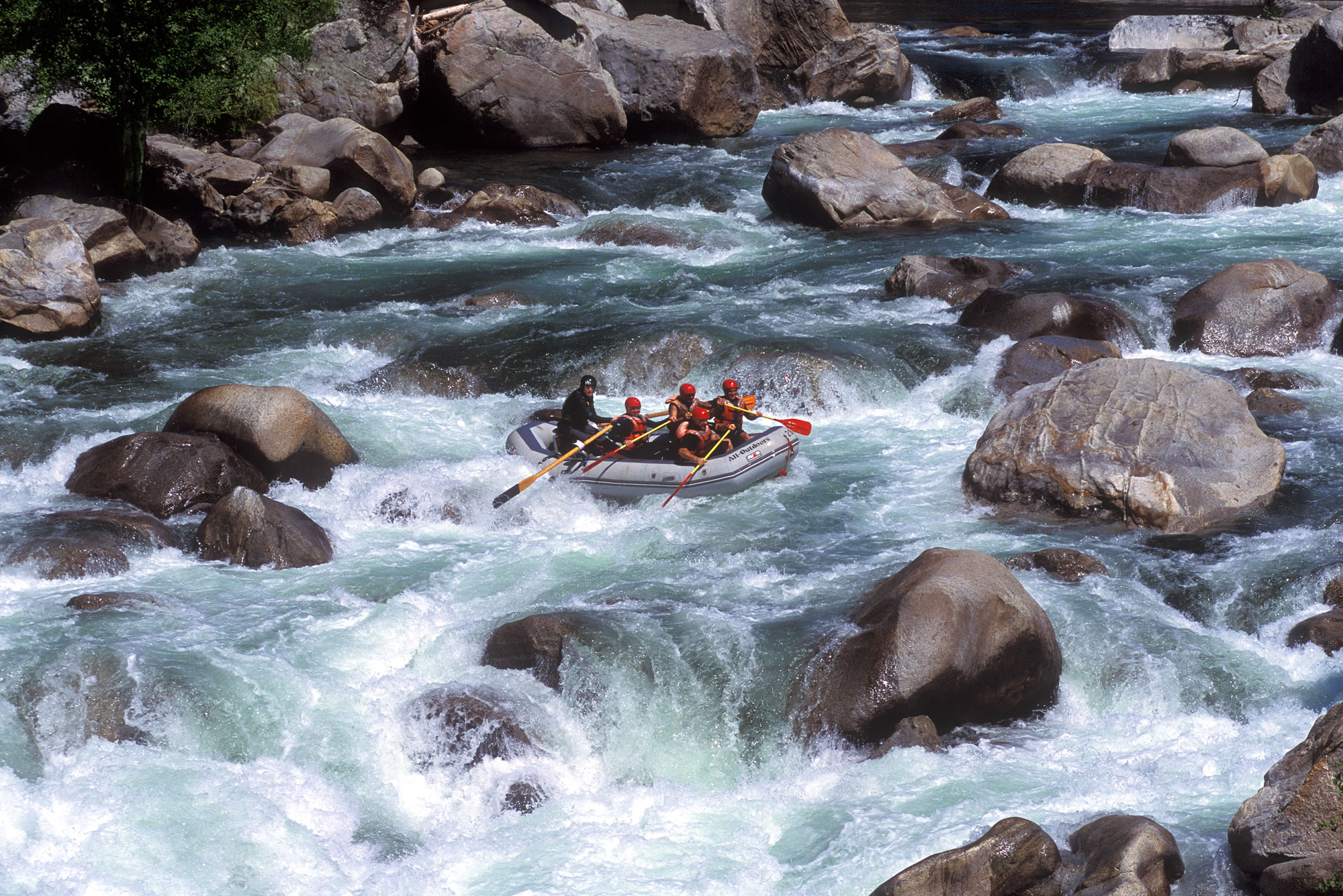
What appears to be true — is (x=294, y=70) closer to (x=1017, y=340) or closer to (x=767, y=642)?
(x=1017, y=340)

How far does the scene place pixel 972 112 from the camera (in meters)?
24.3

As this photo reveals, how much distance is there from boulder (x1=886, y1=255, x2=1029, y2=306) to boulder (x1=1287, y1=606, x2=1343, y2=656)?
694 cm

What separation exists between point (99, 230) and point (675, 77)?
11.3 meters

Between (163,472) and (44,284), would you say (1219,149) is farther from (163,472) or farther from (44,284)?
(44,284)

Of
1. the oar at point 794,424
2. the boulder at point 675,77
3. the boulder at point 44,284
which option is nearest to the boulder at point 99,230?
the boulder at point 44,284

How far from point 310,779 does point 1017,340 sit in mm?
8732

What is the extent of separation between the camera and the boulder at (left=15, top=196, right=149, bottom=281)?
14.8 m

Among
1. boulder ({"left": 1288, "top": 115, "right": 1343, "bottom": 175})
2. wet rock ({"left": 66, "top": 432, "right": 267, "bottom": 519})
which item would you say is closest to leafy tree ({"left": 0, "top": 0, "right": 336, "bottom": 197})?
wet rock ({"left": 66, "top": 432, "right": 267, "bottom": 519})

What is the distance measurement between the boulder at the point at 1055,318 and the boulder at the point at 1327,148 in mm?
7417

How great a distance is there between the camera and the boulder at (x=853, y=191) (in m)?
17.5

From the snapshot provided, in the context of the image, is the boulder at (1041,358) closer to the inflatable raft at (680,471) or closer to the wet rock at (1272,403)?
the wet rock at (1272,403)

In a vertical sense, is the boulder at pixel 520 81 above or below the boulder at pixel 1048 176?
above

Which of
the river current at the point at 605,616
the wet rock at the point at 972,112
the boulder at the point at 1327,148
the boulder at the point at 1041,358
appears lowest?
the river current at the point at 605,616

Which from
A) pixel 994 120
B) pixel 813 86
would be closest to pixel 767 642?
pixel 994 120
